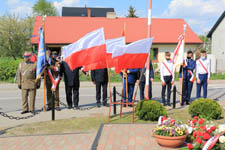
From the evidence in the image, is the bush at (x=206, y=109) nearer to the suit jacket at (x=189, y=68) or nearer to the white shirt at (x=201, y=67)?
the suit jacket at (x=189, y=68)

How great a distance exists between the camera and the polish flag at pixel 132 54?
6.96 metres

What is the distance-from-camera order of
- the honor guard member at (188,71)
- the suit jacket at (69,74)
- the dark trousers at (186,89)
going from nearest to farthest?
the suit jacket at (69,74), the honor guard member at (188,71), the dark trousers at (186,89)

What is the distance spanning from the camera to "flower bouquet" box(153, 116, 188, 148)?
5234mm

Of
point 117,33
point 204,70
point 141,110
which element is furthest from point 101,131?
point 117,33

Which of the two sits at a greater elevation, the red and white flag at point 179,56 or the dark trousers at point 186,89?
the red and white flag at point 179,56

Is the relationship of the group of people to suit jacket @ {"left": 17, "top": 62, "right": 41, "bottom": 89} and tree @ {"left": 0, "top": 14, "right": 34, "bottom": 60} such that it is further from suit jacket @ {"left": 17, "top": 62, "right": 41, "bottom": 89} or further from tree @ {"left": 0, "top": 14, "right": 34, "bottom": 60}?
tree @ {"left": 0, "top": 14, "right": 34, "bottom": 60}

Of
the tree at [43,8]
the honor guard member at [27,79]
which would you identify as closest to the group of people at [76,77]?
the honor guard member at [27,79]

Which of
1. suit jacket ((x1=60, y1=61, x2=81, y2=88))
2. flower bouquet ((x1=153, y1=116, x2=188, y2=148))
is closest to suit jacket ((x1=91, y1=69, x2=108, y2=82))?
suit jacket ((x1=60, y1=61, x2=81, y2=88))

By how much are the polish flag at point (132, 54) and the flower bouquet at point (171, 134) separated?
2.23 m

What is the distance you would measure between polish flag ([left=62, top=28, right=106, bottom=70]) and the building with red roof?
19911 millimetres

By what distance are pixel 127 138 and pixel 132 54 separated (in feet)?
7.50

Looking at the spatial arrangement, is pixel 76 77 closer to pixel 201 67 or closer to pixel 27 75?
pixel 27 75

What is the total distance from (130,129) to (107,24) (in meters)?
25.2

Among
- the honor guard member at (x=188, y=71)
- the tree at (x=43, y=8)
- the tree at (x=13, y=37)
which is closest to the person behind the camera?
the honor guard member at (x=188, y=71)
